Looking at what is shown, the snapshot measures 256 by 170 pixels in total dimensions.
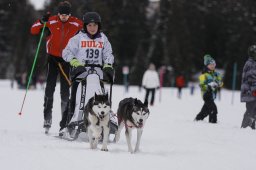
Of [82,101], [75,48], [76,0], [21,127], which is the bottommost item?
[21,127]

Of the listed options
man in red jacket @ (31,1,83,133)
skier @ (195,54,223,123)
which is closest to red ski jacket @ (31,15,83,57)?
man in red jacket @ (31,1,83,133)

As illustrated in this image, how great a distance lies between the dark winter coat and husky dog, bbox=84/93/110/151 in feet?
18.5

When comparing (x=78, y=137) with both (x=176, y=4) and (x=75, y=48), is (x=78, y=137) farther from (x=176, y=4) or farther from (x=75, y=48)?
(x=176, y=4)

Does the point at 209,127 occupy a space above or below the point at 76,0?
below

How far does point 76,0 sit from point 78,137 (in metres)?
53.0

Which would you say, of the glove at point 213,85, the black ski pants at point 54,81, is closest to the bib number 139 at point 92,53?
the black ski pants at point 54,81

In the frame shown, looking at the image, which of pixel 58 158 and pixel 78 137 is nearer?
pixel 58 158

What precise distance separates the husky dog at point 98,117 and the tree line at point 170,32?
45999 mm

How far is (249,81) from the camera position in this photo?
1259 cm

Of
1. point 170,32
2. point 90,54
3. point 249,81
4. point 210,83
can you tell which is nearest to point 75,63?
point 90,54

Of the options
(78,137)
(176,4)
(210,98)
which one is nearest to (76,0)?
(176,4)

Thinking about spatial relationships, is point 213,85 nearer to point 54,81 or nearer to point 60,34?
point 54,81

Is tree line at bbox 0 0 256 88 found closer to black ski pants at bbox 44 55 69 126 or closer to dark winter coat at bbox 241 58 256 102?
dark winter coat at bbox 241 58 256 102

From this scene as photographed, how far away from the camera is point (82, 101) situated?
29.4 ft
